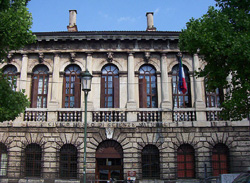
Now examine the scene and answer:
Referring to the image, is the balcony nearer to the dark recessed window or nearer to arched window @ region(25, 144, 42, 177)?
the dark recessed window

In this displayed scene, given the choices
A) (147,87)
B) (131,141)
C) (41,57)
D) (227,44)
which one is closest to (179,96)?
(147,87)

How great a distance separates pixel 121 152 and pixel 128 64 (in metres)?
5.72

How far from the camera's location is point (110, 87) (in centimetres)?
1898

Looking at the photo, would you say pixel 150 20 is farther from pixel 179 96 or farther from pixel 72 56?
pixel 72 56

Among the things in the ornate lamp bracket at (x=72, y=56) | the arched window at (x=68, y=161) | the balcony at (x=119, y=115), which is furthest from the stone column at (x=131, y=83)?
the arched window at (x=68, y=161)

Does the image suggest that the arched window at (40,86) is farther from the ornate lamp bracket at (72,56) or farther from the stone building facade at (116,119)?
the ornate lamp bracket at (72,56)

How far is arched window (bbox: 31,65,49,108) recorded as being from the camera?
18844 millimetres

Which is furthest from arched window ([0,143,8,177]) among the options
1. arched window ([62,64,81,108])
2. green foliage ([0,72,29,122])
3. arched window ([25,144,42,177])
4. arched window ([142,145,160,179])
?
arched window ([142,145,160,179])

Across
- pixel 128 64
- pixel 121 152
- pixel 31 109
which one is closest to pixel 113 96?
pixel 128 64

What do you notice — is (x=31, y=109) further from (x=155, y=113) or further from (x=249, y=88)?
(x=249, y=88)

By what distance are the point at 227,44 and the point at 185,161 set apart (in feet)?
26.6

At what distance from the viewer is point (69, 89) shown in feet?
62.3

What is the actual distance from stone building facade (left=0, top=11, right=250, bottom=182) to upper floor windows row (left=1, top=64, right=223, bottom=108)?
7 cm

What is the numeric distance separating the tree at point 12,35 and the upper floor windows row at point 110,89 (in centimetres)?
627
